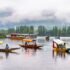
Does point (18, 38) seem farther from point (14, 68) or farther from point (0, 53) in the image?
point (14, 68)

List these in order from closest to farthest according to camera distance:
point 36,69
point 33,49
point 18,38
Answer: point 36,69 < point 33,49 < point 18,38

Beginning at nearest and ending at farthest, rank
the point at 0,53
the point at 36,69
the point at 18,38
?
the point at 36,69 → the point at 0,53 → the point at 18,38

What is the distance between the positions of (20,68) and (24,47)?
23407 millimetres

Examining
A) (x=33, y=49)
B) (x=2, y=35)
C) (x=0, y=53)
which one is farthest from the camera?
(x=2, y=35)

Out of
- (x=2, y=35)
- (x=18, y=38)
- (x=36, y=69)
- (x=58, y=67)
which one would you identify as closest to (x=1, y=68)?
(x=36, y=69)

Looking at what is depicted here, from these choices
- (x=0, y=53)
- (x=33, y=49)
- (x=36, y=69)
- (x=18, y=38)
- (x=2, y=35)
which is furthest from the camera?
(x=2, y=35)

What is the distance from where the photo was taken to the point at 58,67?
26094mm

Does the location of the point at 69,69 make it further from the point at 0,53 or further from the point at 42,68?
the point at 0,53

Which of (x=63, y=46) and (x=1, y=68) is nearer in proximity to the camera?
(x=1, y=68)

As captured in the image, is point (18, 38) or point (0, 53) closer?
point (0, 53)

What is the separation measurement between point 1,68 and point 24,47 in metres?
23.4

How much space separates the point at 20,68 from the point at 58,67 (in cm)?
325

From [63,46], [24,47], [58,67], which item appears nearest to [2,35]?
[24,47]

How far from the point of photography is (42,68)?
25359 mm
